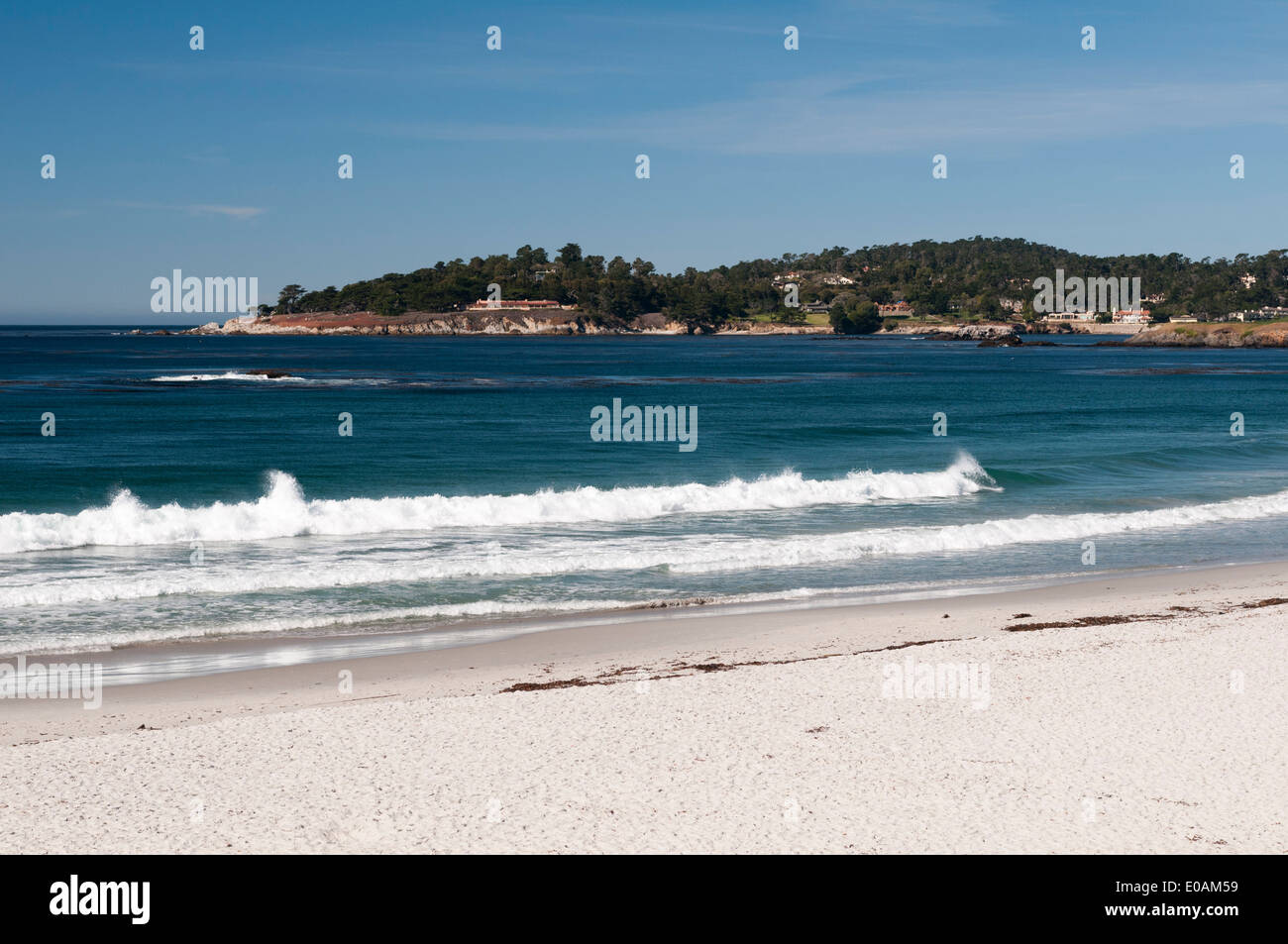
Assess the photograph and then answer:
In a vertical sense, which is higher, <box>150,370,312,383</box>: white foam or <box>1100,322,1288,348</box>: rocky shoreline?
<box>1100,322,1288,348</box>: rocky shoreline

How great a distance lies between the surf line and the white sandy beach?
23.5m

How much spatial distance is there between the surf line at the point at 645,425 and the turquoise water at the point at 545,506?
35.8 inches

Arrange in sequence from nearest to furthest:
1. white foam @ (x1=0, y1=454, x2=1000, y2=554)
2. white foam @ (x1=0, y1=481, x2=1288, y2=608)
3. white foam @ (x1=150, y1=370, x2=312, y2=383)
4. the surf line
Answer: white foam @ (x1=0, y1=481, x2=1288, y2=608) < white foam @ (x1=0, y1=454, x2=1000, y2=554) < the surf line < white foam @ (x1=150, y1=370, x2=312, y2=383)

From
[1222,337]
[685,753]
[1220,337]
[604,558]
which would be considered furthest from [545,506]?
[1220,337]

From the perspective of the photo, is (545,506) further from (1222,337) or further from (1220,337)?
(1220,337)

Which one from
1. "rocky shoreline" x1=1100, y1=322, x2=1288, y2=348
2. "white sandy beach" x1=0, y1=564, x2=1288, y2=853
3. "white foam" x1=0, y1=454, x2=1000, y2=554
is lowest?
"white sandy beach" x1=0, y1=564, x2=1288, y2=853

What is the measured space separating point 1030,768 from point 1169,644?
521cm

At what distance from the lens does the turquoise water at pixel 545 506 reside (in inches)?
634

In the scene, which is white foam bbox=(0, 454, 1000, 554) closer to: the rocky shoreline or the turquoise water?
the turquoise water

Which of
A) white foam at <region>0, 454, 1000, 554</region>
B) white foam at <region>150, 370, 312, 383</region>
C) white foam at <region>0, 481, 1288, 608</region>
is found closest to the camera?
white foam at <region>0, 481, 1288, 608</region>

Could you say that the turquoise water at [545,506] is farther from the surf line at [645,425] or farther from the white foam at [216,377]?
the white foam at [216,377]

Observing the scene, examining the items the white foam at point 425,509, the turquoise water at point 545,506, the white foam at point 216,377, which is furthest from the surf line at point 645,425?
the white foam at point 216,377

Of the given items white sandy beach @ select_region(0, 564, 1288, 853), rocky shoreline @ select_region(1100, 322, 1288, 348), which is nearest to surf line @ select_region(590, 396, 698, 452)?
white sandy beach @ select_region(0, 564, 1288, 853)

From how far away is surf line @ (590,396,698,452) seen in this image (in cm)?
3822
